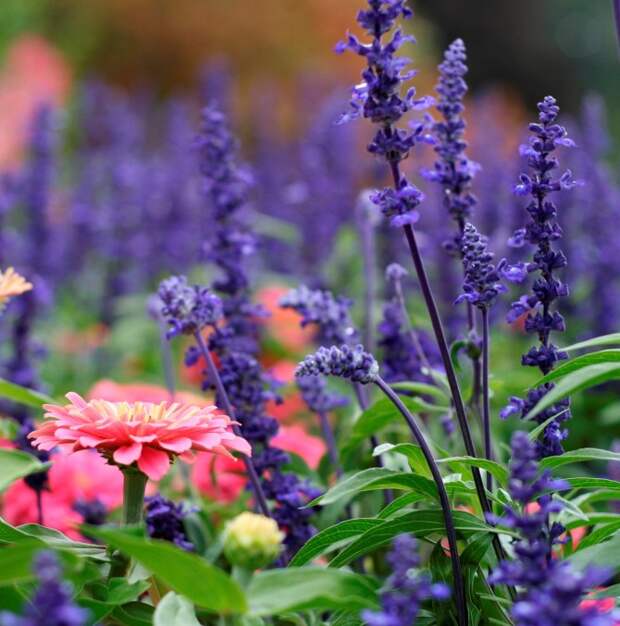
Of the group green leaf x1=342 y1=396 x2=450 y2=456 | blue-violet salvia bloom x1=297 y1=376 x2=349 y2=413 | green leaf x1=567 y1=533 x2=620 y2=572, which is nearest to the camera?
green leaf x1=567 y1=533 x2=620 y2=572

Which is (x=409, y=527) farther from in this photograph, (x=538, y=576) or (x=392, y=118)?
(x=392, y=118)

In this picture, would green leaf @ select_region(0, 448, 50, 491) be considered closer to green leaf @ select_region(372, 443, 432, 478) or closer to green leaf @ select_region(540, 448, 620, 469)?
green leaf @ select_region(372, 443, 432, 478)

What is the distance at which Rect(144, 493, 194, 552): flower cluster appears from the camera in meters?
1.58

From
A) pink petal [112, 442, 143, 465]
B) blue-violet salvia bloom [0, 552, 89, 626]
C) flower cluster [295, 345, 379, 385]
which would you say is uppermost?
flower cluster [295, 345, 379, 385]

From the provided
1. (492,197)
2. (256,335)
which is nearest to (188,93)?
(492,197)

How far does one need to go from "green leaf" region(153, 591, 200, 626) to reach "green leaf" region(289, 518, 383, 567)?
7.2 inches

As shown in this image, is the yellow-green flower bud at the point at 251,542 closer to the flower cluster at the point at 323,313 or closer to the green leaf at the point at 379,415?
the green leaf at the point at 379,415

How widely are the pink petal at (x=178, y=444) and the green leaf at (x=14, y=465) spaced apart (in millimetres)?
162

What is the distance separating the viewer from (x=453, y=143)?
1.59 m

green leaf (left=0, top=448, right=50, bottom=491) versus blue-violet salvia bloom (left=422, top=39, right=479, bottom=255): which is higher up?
blue-violet salvia bloom (left=422, top=39, right=479, bottom=255)

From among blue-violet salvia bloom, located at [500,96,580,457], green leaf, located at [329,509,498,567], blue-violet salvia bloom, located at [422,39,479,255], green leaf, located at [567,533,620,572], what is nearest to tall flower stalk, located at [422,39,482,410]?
blue-violet salvia bloom, located at [422,39,479,255]

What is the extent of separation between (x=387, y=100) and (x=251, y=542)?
592 mm

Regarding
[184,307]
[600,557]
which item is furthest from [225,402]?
[600,557]

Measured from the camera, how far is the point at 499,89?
536 inches
